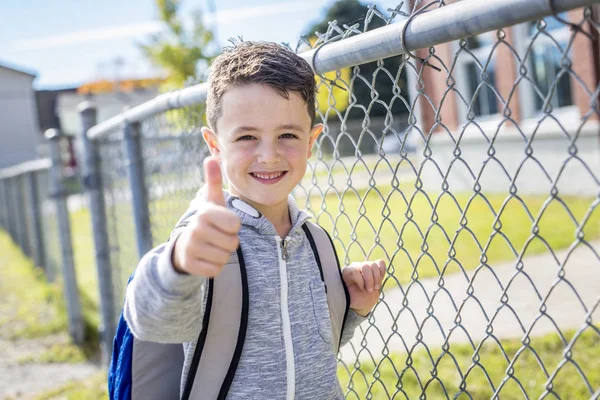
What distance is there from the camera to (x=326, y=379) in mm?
1656

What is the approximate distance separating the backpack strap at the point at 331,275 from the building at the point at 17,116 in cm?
3250

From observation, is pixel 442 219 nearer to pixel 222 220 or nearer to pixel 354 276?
pixel 354 276

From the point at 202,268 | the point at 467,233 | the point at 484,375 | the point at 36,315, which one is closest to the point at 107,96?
the point at 36,315

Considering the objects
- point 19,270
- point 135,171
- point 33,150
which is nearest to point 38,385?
point 135,171

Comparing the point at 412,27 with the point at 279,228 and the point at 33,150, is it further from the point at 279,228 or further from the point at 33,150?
the point at 33,150

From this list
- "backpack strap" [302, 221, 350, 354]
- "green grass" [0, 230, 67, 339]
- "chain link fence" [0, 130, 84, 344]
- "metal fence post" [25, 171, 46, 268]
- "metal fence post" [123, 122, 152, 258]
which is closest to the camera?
"backpack strap" [302, 221, 350, 354]

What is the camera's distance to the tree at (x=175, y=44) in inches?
712

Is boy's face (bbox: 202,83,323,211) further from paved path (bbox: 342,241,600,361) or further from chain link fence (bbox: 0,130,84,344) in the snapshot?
chain link fence (bbox: 0,130,84,344)

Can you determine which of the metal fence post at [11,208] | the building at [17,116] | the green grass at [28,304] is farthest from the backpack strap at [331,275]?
the building at [17,116]

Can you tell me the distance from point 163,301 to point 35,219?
7399mm

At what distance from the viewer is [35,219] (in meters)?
8.09

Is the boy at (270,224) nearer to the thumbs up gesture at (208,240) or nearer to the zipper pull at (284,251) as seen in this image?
the zipper pull at (284,251)

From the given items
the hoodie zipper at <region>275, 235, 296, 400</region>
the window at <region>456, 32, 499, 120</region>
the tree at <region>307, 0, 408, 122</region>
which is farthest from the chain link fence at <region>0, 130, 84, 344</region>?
the window at <region>456, 32, 499, 120</region>

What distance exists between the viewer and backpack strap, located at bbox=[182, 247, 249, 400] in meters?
1.51
